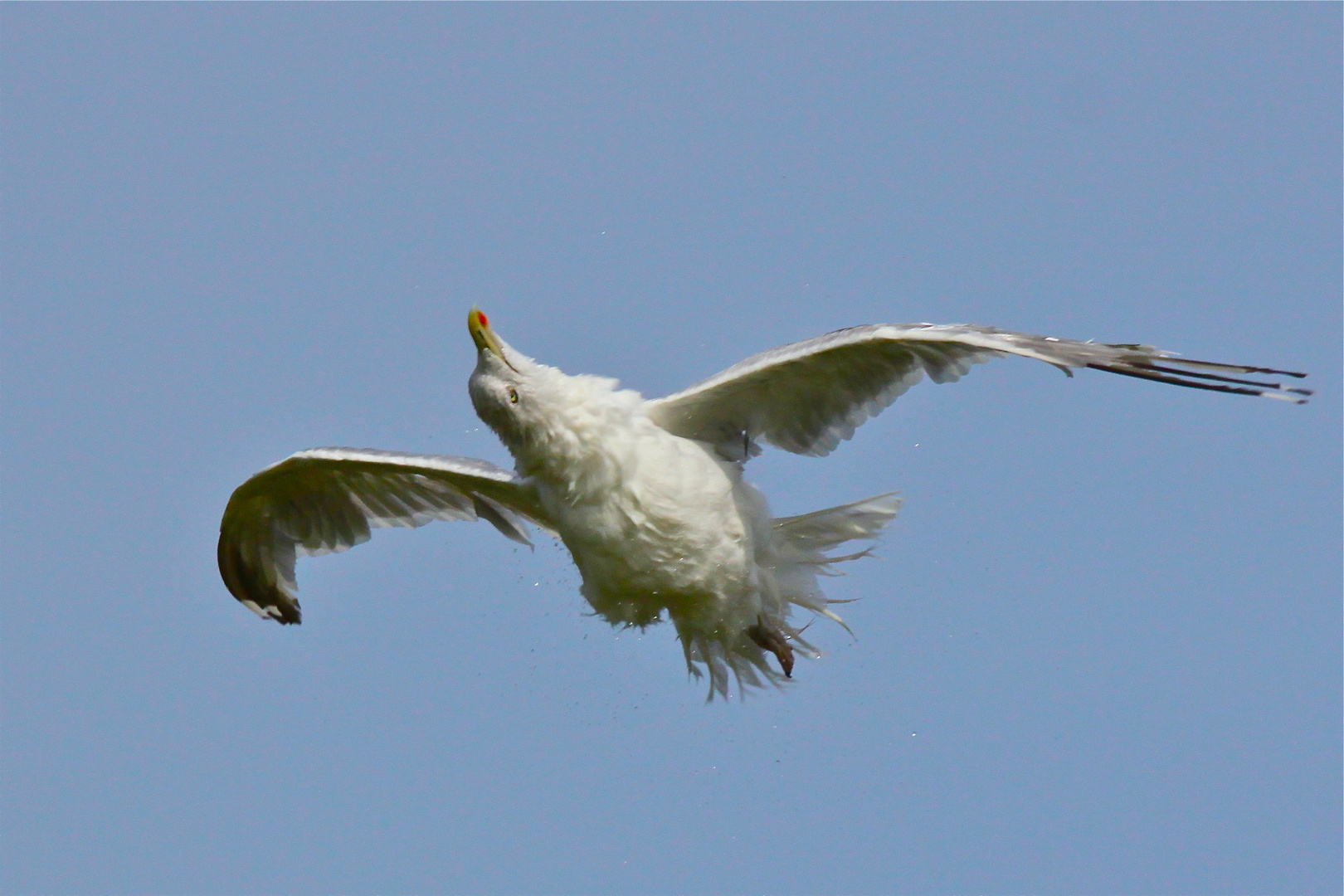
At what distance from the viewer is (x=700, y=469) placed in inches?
382

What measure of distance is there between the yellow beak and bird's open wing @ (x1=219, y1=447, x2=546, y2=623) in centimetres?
104

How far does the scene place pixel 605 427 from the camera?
9508 mm

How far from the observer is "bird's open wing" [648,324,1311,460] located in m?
8.58

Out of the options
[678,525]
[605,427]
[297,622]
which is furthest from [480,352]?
[297,622]

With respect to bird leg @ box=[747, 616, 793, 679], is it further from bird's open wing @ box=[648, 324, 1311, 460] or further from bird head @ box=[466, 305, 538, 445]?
Result: bird head @ box=[466, 305, 538, 445]

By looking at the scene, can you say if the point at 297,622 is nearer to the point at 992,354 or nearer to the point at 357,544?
the point at 357,544

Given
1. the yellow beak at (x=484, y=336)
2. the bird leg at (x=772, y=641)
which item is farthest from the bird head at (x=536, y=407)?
the bird leg at (x=772, y=641)

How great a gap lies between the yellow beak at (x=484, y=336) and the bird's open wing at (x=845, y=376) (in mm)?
1052

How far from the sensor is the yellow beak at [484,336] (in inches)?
373

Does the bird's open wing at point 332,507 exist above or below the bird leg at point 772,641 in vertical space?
above

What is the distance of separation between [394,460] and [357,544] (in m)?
1.57

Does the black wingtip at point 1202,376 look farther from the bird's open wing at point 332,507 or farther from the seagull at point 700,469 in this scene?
the bird's open wing at point 332,507

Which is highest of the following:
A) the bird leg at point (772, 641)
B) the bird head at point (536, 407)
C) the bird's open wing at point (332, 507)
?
the bird head at point (536, 407)

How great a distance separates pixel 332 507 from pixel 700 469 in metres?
3.28
